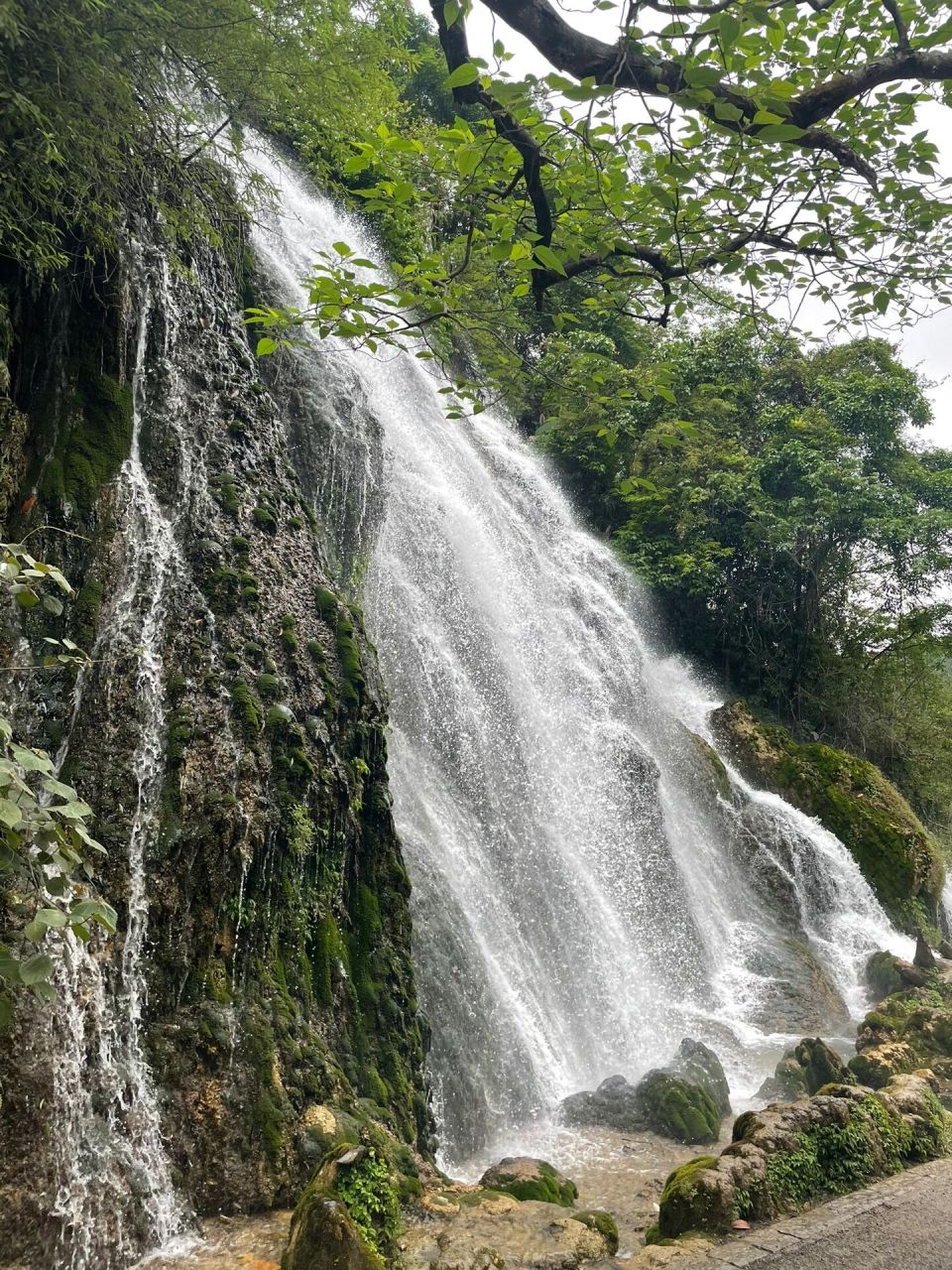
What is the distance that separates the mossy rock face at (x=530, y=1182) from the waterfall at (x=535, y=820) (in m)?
0.92

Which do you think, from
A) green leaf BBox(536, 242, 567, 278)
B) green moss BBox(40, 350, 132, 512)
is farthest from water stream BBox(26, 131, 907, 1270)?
green leaf BBox(536, 242, 567, 278)

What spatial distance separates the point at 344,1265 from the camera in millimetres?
3521

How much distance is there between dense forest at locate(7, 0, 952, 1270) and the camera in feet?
11.9

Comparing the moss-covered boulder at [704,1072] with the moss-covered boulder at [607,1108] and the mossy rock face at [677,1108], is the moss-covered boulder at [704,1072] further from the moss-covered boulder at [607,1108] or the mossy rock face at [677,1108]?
the moss-covered boulder at [607,1108]

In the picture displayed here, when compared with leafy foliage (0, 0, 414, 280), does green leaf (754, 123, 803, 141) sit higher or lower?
higher

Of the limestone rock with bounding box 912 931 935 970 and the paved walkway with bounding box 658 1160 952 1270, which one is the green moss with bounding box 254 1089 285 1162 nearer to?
the paved walkway with bounding box 658 1160 952 1270

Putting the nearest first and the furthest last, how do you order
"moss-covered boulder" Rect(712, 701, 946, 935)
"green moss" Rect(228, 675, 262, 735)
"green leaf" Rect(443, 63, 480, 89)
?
1. "green leaf" Rect(443, 63, 480, 89)
2. "green moss" Rect(228, 675, 262, 735)
3. "moss-covered boulder" Rect(712, 701, 946, 935)

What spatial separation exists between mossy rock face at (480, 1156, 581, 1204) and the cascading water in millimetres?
2126

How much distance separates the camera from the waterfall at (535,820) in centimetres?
820

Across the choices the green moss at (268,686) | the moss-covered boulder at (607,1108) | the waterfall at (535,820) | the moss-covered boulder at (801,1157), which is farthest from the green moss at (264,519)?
the moss-covered boulder at (607,1108)

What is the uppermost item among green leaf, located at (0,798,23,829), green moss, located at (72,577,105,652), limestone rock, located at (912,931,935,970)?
Result: limestone rock, located at (912,931,935,970)

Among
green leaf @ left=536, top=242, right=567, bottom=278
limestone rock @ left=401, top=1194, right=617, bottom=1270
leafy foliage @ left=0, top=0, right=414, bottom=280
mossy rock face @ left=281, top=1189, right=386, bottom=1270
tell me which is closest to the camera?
green leaf @ left=536, top=242, right=567, bottom=278

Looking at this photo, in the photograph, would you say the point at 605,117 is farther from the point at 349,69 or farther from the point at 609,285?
the point at 349,69

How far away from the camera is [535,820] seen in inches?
410
